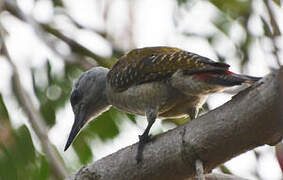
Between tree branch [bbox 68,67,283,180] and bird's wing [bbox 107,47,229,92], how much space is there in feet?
1.92

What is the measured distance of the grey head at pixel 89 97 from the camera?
4871 millimetres

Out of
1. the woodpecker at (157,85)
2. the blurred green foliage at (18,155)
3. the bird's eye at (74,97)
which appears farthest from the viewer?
the bird's eye at (74,97)

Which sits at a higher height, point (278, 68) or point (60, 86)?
point (278, 68)

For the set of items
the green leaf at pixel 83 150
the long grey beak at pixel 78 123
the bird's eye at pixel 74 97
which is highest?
the bird's eye at pixel 74 97

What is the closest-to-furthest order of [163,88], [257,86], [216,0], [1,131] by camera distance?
[257,86], [163,88], [1,131], [216,0]

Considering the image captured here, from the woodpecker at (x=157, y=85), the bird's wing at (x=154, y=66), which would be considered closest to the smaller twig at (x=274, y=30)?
the woodpecker at (x=157, y=85)

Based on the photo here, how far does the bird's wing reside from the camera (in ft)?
11.9

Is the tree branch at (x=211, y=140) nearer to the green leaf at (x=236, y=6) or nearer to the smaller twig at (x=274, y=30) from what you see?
the smaller twig at (x=274, y=30)

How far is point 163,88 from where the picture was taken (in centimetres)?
393

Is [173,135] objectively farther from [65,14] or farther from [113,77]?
[65,14]

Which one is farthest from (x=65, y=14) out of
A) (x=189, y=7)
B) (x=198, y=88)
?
(x=198, y=88)

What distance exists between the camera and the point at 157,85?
3965mm

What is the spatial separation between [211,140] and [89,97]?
223cm

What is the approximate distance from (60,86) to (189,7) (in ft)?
4.57
